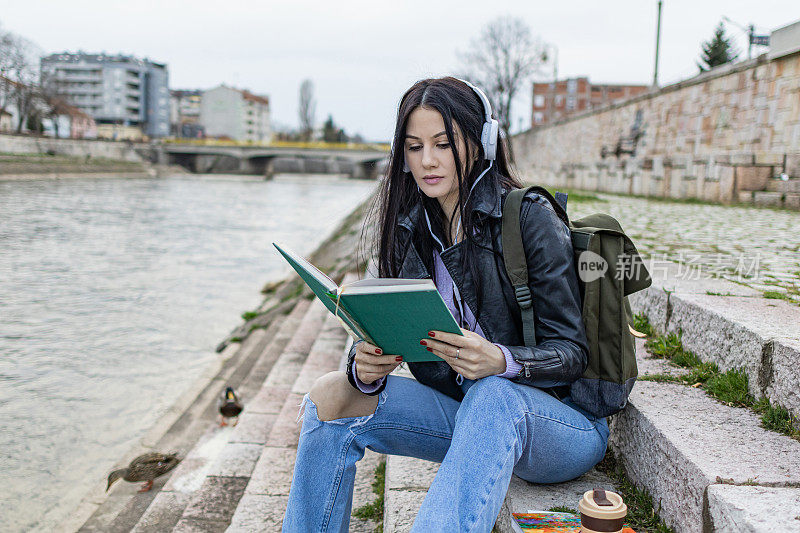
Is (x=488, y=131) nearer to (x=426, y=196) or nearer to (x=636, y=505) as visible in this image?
(x=426, y=196)

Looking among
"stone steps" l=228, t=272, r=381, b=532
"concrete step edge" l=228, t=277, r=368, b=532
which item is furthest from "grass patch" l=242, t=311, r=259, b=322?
"stone steps" l=228, t=272, r=381, b=532

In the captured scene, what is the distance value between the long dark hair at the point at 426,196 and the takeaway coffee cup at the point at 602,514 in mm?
665

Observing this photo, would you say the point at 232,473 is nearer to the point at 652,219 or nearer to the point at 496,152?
the point at 496,152

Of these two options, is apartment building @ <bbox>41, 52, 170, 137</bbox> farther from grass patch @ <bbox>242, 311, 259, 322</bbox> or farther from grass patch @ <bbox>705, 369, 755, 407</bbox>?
grass patch @ <bbox>705, 369, 755, 407</bbox>

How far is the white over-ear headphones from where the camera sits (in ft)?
6.50

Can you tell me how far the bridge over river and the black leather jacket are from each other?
1871 inches

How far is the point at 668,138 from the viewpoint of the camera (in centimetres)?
1734

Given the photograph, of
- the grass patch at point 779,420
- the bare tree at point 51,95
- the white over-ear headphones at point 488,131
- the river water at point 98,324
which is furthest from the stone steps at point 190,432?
the bare tree at point 51,95

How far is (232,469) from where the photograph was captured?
148 inches

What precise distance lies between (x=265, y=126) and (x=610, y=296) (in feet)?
384

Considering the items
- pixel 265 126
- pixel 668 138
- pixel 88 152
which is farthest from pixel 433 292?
pixel 265 126

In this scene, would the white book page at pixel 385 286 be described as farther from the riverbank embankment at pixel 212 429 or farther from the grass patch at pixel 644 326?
the grass patch at pixel 644 326

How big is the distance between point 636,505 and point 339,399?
0.88 metres

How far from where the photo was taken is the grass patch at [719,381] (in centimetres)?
178
